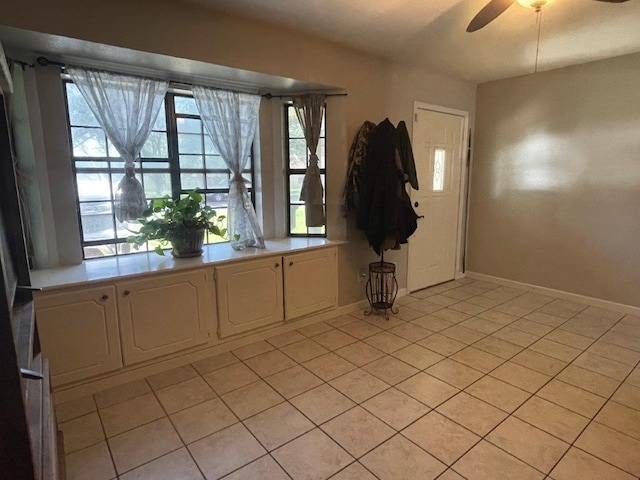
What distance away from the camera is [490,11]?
210cm

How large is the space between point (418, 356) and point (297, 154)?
2141mm

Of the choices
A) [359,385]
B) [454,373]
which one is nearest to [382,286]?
[454,373]

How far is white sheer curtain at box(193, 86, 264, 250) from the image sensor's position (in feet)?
Result: 9.96

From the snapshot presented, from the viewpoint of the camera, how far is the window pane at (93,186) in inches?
106

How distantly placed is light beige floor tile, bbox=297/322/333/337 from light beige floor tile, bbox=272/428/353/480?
1278mm

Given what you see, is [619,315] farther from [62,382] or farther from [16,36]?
[16,36]

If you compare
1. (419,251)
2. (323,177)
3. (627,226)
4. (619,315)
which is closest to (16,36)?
(323,177)

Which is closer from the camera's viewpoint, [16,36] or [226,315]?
[16,36]

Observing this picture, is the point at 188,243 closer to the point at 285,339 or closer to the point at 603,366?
the point at 285,339

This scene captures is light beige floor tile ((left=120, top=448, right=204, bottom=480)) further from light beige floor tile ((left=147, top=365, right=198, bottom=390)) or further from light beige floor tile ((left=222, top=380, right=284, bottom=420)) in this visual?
light beige floor tile ((left=147, top=365, right=198, bottom=390))

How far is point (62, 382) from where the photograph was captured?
7.23ft

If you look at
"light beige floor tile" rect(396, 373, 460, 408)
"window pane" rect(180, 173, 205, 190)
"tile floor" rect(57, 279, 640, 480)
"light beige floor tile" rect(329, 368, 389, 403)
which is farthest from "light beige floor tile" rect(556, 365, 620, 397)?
"window pane" rect(180, 173, 205, 190)

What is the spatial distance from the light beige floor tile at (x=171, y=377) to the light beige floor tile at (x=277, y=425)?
0.69 metres

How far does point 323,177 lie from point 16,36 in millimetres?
2327
